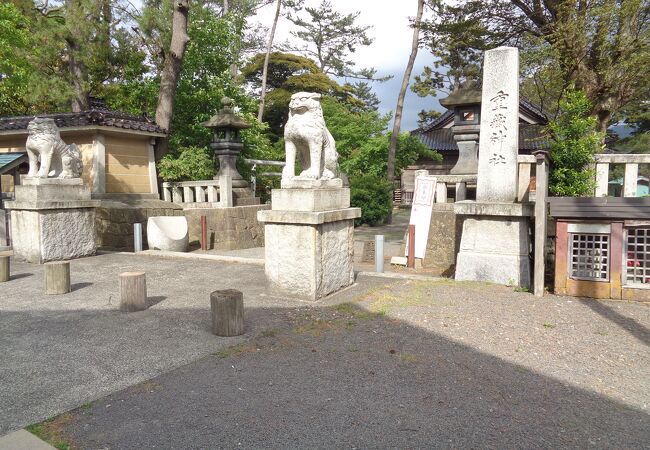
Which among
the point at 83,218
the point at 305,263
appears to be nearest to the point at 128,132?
the point at 83,218

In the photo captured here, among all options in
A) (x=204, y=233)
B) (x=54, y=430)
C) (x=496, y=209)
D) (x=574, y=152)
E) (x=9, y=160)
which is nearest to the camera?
(x=54, y=430)

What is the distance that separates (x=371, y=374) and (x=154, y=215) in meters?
10.8

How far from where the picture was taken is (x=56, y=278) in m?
6.55

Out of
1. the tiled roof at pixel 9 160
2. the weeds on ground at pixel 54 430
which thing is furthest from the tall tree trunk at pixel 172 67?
the weeds on ground at pixel 54 430

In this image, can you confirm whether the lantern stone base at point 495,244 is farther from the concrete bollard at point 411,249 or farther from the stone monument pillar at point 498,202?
the concrete bollard at point 411,249

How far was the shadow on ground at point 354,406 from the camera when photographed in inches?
110

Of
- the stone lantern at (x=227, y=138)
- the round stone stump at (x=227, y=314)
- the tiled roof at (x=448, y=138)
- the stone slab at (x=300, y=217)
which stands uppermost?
the tiled roof at (x=448, y=138)

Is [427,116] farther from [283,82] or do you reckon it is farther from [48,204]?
[48,204]

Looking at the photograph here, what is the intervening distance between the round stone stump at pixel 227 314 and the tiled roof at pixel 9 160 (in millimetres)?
9018

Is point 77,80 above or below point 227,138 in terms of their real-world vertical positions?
above

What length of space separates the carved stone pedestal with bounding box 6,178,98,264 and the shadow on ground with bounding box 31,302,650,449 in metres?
6.64

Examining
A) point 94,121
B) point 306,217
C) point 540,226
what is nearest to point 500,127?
point 540,226

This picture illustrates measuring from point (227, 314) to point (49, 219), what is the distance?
634 cm

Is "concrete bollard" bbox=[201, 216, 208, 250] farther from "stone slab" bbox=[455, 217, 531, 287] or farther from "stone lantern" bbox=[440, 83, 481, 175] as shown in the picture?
"stone slab" bbox=[455, 217, 531, 287]
